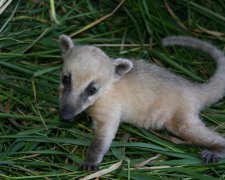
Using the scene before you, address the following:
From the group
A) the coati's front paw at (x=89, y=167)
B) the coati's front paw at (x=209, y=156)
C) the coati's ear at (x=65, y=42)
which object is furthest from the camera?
the coati's ear at (x=65, y=42)

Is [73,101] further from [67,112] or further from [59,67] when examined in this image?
[59,67]

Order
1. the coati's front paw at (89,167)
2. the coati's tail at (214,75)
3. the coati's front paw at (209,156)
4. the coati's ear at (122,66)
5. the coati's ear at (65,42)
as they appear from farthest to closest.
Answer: the coati's tail at (214,75) < the coati's ear at (65,42) < the coati's ear at (122,66) < the coati's front paw at (209,156) < the coati's front paw at (89,167)

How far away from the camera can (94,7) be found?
21.1 ft

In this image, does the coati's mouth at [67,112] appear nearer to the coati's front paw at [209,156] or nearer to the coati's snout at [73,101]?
the coati's snout at [73,101]

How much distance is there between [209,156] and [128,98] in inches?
33.4

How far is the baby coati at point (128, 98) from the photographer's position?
466cm

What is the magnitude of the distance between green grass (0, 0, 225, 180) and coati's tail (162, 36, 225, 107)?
0.13m

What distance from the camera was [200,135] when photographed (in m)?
4.83

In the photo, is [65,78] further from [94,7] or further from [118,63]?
[94,7]

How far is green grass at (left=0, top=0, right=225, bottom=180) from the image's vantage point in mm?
4629

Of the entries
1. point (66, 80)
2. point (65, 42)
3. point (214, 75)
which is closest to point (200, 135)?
point (214, 75)

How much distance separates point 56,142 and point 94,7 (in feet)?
6.94

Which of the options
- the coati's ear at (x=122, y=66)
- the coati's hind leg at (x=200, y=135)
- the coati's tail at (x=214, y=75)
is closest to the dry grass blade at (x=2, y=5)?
the coati's ear at (x=122, y=66)

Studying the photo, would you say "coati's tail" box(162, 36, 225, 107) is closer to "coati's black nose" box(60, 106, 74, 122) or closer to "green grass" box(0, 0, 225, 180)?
"green grass" box(0, 0, 225, 180)
